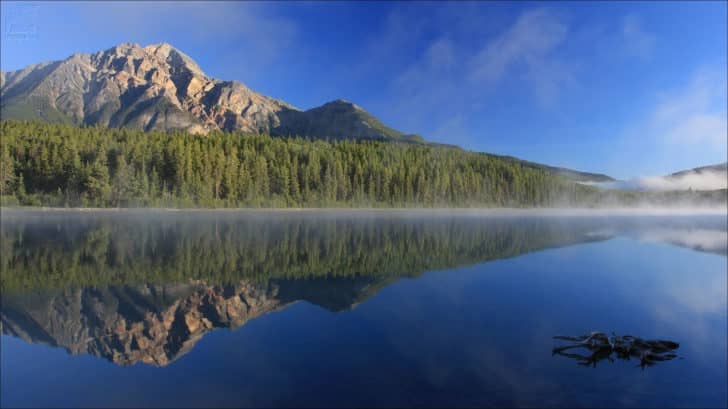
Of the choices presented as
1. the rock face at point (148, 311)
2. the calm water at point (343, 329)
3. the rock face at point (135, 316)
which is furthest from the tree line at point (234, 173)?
the rock face at point (135, 316)

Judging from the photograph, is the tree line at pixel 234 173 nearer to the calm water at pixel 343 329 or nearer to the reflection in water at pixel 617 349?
the calm water at pixel 343 329

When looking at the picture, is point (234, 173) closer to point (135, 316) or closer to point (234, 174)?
point (234, 174)

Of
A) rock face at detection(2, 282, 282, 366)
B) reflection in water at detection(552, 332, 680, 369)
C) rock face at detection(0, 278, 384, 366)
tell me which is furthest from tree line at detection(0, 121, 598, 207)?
reflection in water at detection(552, 332, 680, 369)

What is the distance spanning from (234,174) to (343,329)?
104 metres

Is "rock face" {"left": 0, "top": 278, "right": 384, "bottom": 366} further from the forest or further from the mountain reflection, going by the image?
the forest

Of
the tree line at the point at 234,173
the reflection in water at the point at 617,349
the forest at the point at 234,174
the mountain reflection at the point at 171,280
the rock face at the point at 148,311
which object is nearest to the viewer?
the reflection in water at the point at 617,349

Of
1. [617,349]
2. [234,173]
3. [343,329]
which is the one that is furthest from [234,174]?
[617,349]

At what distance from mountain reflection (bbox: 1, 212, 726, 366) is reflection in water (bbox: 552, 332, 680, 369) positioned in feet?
27.4

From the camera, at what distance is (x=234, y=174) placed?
367 ft

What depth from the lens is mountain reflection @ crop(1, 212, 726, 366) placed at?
43.4 ft

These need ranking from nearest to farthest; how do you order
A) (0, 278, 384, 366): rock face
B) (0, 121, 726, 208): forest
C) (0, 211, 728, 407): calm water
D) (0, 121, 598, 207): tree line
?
(0, 211, 728, 407): calm water
(0, 278, 384, 366): rock face
(0, 121, 726, 208): forest
(0, 121, 598, 207): tree line

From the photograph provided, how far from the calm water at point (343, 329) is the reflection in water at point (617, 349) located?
0.17 meters

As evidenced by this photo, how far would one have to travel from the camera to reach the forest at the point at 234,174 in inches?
3735

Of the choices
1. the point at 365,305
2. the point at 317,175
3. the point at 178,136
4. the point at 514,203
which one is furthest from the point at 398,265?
the point at 514,203
